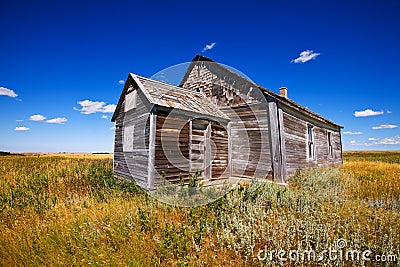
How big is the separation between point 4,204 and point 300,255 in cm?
774

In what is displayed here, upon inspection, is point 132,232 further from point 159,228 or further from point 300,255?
point 300,255

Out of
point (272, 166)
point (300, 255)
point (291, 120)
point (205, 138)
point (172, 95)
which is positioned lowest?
point (300, 255)

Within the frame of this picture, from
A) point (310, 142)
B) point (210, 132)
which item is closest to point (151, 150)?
point (210, 132)

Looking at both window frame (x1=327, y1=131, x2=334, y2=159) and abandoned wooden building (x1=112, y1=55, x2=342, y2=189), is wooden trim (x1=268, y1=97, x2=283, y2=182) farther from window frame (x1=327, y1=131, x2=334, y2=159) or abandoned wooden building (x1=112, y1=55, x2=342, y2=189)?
window frame (x1=327, y1=131, x2=334, y2=159)

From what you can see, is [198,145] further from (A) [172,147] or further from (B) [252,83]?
(B) [252,83]

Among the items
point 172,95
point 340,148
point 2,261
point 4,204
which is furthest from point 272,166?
point 340,148

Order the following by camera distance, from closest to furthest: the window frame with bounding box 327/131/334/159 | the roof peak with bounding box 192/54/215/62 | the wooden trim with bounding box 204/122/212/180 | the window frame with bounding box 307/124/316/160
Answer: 1. the wooden trim with bounding box 204/122/212/180
2. the roof peak with bounding box 192/54/215/62
3. the window frame with bounding box 307/124/316/160
4. the window frame with bounding box 327/131/334/159

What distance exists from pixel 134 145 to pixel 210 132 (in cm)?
342

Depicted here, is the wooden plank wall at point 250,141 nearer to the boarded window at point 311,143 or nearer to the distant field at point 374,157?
the boarded window at point 311,143

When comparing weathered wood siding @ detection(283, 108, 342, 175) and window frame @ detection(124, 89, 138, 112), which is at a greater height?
window frame @ detection(124, 89, 138, 112)

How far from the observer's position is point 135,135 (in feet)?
28.6

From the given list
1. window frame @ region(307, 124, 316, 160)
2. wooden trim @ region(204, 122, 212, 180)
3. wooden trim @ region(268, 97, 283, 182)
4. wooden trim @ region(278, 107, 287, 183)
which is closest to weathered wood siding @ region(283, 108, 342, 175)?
window frame @ region(307, 124, 316, 160)

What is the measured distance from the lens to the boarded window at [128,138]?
911 centimetres

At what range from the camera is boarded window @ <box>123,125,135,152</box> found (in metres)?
9.11
